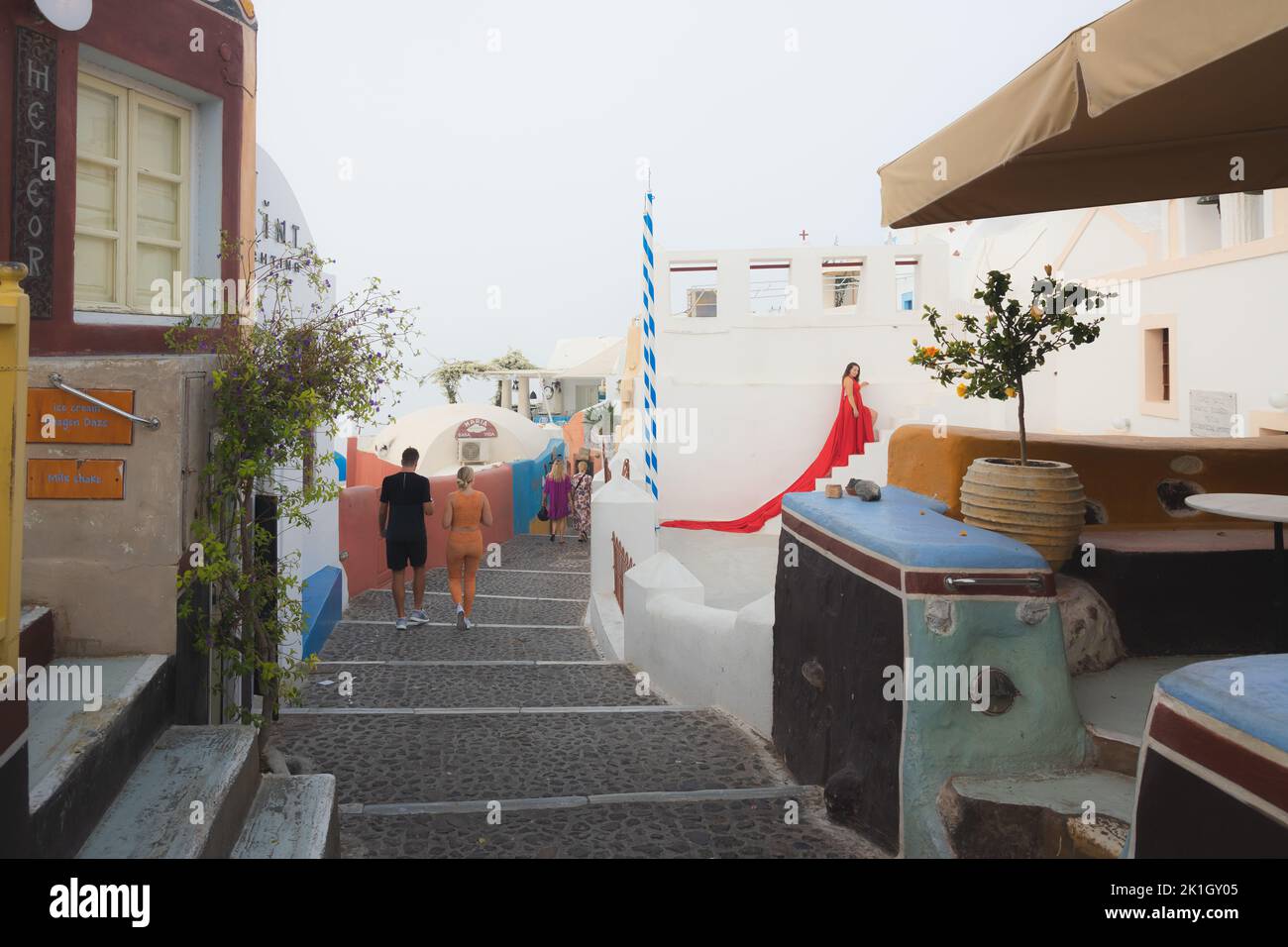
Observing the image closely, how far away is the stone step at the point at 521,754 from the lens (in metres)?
4.06

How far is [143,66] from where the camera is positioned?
446 cm

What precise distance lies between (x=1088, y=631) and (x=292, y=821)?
123 inches

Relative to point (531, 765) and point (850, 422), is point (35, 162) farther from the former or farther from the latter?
point (850, 422)

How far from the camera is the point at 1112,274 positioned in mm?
10336

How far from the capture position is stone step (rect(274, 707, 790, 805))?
4059mm

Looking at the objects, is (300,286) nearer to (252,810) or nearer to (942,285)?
(252,810)

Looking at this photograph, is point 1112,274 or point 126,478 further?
point 1112,274

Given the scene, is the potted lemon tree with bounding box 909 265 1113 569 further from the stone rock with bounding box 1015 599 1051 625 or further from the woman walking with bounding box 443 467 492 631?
the woman walking with bounding box 443 467 492 631

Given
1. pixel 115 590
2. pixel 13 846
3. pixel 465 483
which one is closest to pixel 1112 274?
pixel 465 483

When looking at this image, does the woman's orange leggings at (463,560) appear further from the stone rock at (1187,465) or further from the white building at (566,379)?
the white building at (566,379)
